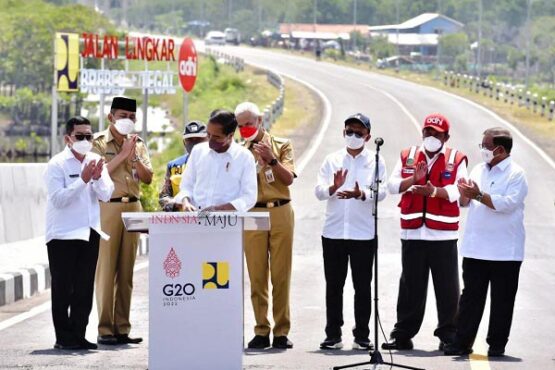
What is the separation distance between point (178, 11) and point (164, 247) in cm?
16585

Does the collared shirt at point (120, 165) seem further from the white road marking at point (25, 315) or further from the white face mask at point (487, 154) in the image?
the white face mask at point (487, 154)

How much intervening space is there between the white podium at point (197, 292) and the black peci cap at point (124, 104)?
2442mm

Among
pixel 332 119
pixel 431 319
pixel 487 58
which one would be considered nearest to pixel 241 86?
pixel 332 119

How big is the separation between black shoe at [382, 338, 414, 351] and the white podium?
2451 mm

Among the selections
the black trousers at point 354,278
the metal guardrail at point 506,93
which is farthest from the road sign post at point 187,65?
the black trousers at point 354,278

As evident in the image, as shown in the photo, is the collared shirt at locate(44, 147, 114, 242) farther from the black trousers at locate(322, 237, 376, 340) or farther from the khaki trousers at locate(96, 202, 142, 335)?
the black trousers at locate(322, 237, 376, 340)

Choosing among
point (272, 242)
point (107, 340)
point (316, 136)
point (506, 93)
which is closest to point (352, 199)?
point (272, 242)

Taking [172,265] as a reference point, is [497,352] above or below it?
below

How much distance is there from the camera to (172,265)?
33.3ft

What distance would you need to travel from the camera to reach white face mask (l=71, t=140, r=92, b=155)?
39.8 ft

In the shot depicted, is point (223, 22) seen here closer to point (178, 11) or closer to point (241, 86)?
point (178, 11)

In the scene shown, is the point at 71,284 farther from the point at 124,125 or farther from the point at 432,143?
the point at 432,143

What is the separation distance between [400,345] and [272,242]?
4.46ft

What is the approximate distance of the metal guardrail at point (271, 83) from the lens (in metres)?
49.5
